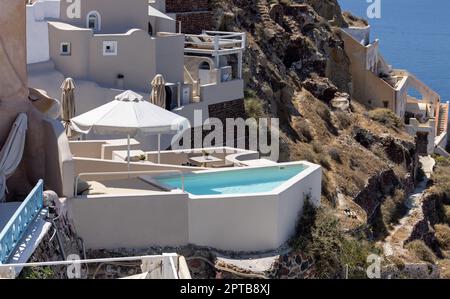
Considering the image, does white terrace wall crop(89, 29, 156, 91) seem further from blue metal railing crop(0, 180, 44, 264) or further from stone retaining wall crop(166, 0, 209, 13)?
blue metal railing crop(0, 180, 44, 264)

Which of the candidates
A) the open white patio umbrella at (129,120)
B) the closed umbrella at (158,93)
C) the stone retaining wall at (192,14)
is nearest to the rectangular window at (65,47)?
the closed umbrella at (158,93)

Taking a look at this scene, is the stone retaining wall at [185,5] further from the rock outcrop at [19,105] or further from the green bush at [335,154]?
the rock outcrop at [19,105]

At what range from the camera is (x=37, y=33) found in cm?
2511

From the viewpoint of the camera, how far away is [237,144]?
95.8ft

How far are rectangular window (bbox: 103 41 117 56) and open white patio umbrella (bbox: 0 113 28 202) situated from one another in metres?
11.2

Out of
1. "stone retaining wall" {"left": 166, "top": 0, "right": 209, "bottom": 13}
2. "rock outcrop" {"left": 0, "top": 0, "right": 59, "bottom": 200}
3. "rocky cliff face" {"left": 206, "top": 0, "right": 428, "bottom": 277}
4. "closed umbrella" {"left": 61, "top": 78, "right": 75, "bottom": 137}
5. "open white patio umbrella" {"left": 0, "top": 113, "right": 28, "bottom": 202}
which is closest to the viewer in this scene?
"open white patio umbrella" {"left": 0, "top": 113, "right": 28, "bottom": 202}

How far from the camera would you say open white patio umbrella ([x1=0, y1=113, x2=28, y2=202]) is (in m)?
14.3

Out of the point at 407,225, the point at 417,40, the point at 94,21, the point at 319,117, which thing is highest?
the point at 94,21

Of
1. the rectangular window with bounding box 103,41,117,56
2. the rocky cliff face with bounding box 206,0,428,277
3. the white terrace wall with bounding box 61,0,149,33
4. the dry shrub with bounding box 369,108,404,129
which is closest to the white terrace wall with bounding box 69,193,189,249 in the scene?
the rectangular window with bounding box 103,41,117,56

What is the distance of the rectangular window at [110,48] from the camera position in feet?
85.2

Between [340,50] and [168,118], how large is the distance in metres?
30.0

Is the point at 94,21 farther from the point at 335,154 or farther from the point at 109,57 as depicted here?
the point at 335,154

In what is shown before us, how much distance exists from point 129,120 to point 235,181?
6.70 ft

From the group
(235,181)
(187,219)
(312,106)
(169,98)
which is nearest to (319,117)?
(312,106)
